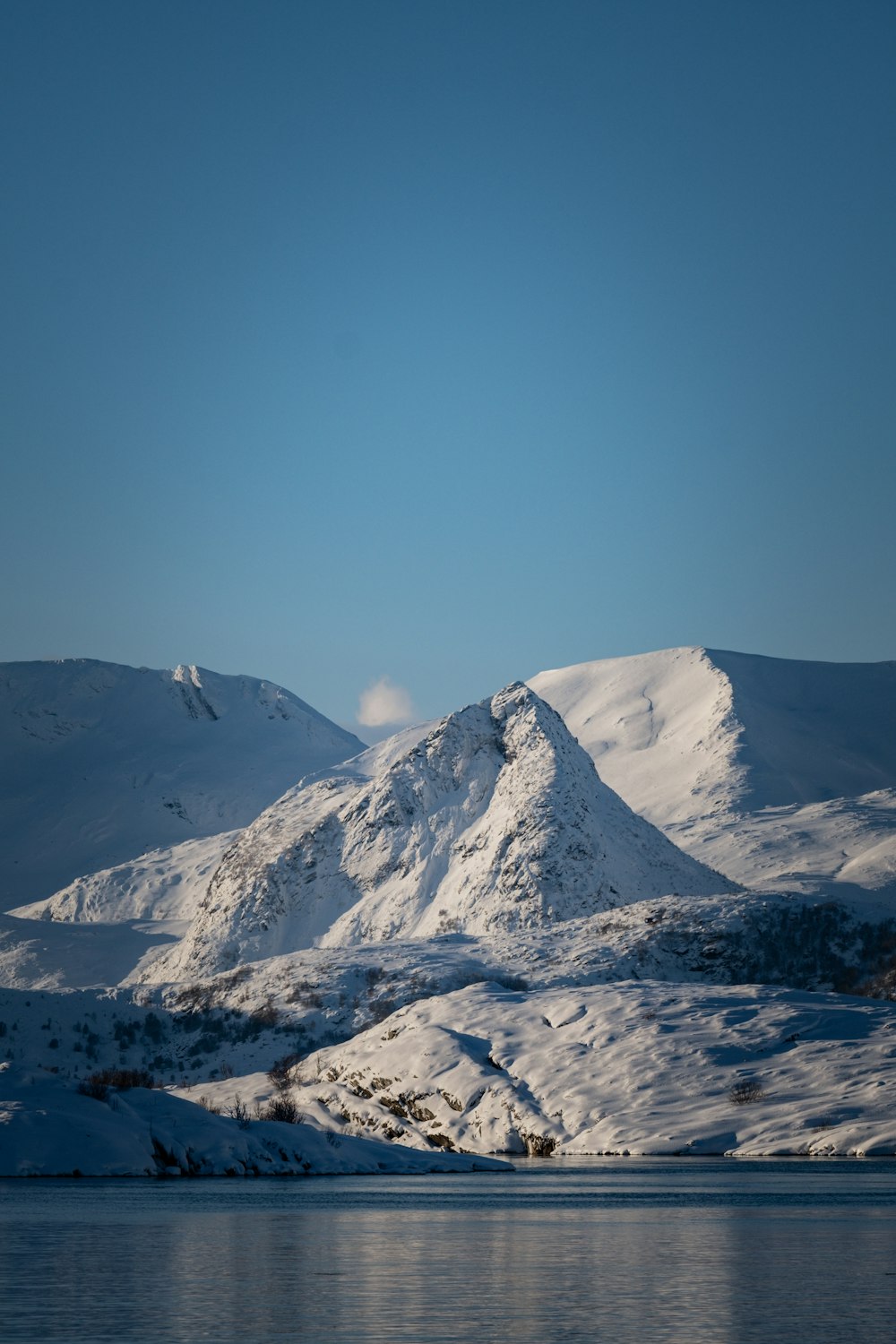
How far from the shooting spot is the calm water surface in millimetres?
16391

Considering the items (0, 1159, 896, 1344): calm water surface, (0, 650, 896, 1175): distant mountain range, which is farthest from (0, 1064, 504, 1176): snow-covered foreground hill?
(0, 1159, 896, 1344): calm water surface

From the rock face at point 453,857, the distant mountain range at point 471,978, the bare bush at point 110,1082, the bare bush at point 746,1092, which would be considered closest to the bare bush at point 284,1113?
the distant mountain range at point 471,978

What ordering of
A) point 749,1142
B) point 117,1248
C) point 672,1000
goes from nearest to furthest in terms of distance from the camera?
point 117,1248 → point 749,1142 → point 672,1000

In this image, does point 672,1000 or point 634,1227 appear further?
point 672,1000

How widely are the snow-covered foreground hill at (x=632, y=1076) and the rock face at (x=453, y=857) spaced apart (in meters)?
41.0

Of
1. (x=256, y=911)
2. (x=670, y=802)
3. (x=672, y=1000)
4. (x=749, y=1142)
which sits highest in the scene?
(x=670, y=802)

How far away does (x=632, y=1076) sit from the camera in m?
60.7

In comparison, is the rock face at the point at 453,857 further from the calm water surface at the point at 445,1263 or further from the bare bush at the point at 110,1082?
the calm water surface at the point at 445,1263

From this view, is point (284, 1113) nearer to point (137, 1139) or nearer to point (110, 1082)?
point (110, 1082)

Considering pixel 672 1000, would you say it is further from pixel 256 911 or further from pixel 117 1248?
pixel 256 911

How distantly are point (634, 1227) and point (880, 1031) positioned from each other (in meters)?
36.6

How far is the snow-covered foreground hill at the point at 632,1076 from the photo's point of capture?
56.5m

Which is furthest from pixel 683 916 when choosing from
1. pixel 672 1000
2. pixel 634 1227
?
pixel 634 1227

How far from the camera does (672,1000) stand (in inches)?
2640
